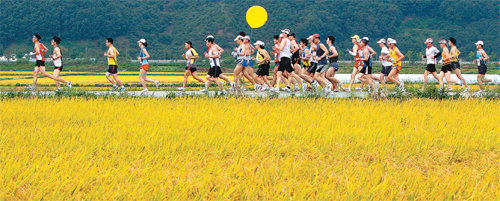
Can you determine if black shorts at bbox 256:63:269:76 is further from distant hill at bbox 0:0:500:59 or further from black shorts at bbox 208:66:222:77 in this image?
distant hill at bbox 0:0:500:59

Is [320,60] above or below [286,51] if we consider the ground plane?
below

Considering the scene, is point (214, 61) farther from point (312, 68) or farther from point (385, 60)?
point (385, 60)

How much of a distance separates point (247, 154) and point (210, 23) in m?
100

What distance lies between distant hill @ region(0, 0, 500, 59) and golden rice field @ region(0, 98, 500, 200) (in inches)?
3161

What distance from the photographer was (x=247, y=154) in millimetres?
5184

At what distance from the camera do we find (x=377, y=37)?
109 meters

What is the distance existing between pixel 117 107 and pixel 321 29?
98.4 m

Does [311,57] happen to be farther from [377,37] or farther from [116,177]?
[377,37]

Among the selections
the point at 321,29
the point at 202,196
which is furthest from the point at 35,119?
the point at 321,29

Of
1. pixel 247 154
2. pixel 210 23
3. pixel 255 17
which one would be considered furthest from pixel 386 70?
pixel 210 23

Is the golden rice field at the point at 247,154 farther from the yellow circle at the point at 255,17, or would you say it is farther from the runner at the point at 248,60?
the yellow circle at the point at 255,17

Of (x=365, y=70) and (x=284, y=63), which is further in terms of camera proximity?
(x=365, y=70)

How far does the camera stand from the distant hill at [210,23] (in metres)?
98.9

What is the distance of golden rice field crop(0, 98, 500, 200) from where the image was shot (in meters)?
3.83
